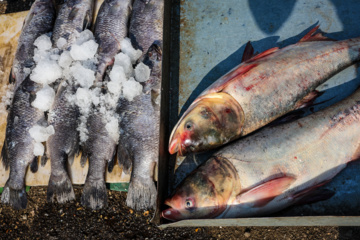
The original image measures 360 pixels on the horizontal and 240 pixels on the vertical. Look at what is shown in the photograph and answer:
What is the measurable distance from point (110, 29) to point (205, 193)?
8.42 feet

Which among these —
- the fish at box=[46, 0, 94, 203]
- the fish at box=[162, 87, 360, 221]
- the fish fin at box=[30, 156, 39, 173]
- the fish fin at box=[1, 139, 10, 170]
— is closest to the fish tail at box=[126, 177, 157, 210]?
the fish at box=[162, 87, 360, 221]

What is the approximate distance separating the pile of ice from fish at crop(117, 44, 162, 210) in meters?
0.10

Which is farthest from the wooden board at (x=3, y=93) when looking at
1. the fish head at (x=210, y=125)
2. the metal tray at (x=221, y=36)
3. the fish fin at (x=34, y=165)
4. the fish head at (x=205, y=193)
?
the fish head at (x=210, y=125)

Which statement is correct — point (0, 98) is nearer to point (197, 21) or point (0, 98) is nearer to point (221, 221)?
point (197, 21)

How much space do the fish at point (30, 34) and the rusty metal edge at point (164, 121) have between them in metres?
1.92

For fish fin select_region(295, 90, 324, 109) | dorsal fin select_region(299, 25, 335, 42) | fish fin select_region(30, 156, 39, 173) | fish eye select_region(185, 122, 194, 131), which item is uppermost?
dorsal fin select_region(299, 25, 335, 42)

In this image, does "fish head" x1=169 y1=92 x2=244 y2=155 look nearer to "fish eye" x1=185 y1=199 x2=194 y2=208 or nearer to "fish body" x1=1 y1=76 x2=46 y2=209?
"fish eye" x1=185 y1=199 x2=194 y2=208

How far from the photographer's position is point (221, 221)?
2.46 meters

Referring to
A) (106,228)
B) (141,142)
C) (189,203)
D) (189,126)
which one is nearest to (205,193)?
(189,203)

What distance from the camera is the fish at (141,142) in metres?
3.14

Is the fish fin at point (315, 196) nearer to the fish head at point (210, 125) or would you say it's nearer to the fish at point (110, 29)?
the fish head at point (210, 125)

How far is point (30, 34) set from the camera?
402cm

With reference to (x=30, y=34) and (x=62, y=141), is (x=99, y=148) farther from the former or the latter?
(x=30, y=34)

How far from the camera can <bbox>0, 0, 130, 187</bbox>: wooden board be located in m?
3.43
